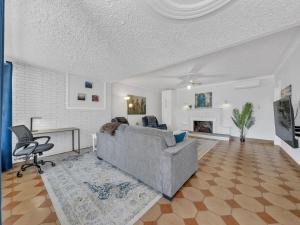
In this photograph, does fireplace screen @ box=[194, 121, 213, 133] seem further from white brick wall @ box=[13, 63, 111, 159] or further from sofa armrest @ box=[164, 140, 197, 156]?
white brick wall @ box=[13, 63, 111, 159]

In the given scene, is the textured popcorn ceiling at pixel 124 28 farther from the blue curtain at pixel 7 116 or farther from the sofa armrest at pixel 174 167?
the sofa armrest at pixel 174 167

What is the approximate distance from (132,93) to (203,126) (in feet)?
12.8

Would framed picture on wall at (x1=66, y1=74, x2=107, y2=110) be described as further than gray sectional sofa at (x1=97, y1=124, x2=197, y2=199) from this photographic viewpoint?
Yes

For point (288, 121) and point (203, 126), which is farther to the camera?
point (203, 126)

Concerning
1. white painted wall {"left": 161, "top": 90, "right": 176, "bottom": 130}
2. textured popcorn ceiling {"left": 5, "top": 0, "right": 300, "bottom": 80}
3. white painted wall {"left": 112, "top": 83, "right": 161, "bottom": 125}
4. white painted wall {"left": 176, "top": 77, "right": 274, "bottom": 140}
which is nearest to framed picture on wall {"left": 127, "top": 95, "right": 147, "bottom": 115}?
white painted wall {"left": 112, "top": 83, "right": 161, "bottom": 125}

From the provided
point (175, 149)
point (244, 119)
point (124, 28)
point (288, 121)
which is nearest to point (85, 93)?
point (124, 28)

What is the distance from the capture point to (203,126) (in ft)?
21.9

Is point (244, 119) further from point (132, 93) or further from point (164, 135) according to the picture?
point (132, 93)

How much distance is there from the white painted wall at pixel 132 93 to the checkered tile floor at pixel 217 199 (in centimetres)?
360

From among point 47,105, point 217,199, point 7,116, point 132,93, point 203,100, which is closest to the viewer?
point 217,199

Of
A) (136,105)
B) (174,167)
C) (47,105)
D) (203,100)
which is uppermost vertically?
(203,100)

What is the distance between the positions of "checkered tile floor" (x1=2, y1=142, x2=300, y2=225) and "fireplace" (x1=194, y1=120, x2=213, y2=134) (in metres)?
3.45

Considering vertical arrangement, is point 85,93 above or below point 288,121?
above

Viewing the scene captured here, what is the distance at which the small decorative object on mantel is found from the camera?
21.1ft
